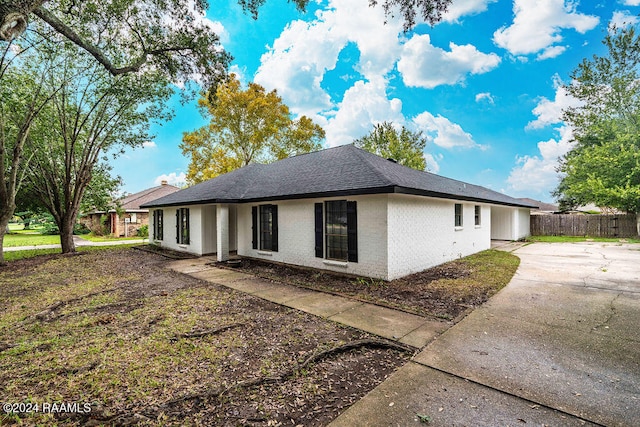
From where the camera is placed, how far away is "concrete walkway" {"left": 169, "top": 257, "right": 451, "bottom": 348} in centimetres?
413

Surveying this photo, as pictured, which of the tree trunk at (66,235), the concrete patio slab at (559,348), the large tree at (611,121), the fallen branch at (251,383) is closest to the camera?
the fallen branch at (251,383)

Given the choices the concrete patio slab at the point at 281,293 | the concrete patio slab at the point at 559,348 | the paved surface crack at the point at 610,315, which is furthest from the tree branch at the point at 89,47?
the paved surface crack at the point at 610,315

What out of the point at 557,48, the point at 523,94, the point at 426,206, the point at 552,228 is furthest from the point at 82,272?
the point at 552,228

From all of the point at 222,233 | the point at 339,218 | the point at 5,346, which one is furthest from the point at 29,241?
the point at 339,218

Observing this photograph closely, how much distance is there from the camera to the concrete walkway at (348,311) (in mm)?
4133

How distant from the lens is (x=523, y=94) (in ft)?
61.2

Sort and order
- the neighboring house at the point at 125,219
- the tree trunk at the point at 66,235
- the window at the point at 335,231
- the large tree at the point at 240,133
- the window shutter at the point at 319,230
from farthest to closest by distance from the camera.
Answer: the large tree at the point at 240,133
the neighboring house at the point at 125,219
the tree trunk at the point at 66,235
the window shutter at the point at 319,230
the window at the point at 335,231

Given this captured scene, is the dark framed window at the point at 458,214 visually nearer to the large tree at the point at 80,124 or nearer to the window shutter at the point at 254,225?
the window shutter at the point at 254,225

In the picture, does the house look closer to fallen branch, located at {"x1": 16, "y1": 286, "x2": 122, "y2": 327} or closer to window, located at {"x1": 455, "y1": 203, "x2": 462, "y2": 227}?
window, located at {"x1": 455, "y1": 203, "x2": 462, "y2": 227}

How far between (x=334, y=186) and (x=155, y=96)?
10883 mm

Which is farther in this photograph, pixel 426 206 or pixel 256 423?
pixel 426 206

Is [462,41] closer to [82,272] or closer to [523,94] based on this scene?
[523,94]

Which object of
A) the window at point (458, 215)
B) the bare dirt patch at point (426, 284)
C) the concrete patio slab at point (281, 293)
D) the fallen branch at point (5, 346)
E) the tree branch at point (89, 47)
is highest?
the tree branch at point (89, 47)

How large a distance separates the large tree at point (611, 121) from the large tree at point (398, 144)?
42.1ft
